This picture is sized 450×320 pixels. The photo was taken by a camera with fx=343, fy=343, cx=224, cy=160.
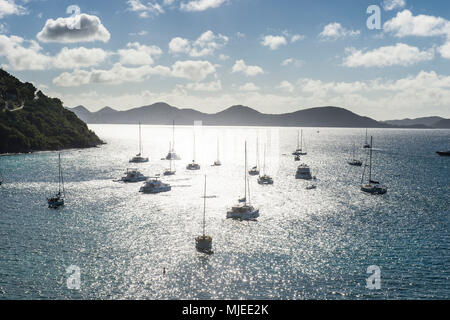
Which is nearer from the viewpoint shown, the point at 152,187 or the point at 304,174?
the point at 152,187

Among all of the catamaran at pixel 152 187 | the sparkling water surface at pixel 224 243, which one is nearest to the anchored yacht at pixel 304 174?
the sparkling water surface at pixel 224 243

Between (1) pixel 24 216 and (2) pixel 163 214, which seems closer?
(1) pixel 24 216

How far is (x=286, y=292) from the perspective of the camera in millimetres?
42594

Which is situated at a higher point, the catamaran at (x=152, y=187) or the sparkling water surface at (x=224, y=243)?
the catamaran at (x=152, y=187)

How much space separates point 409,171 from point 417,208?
72.0 metres

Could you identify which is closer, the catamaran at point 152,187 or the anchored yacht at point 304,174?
the catamaran at point 152,187

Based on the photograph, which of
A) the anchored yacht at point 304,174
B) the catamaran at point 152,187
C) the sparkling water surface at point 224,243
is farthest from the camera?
the anchored yacht at point 304,174

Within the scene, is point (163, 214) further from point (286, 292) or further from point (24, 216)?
point (286, 292)

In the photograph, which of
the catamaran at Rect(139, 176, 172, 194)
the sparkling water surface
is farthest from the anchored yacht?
the catamaran at Rect(139, 176, 172, 194)

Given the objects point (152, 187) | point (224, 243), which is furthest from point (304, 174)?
point (224, 243)

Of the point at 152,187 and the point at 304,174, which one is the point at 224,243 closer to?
the point at 152,187

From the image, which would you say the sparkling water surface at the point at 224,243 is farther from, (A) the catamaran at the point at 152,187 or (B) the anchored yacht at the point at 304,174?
(B) the anchored yacht at the point at 304,174
